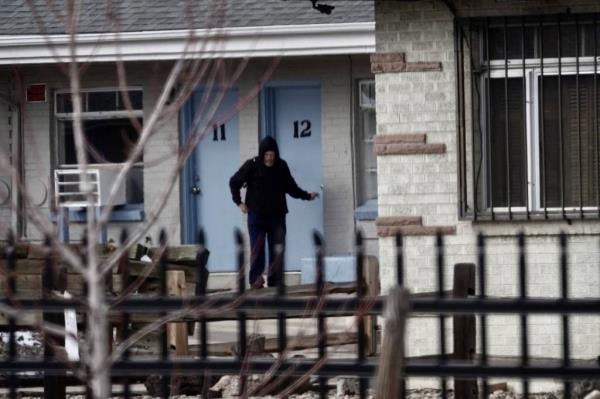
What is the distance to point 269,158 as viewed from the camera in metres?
14.7

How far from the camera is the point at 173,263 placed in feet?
38.8

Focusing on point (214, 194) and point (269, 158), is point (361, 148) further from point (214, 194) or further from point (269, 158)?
point (214, 194)

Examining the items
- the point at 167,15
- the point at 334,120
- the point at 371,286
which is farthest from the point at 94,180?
the point at 371,286

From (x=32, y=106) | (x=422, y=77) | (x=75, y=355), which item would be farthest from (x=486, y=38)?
(x=32, y=106)

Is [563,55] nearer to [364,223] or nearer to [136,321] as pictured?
[136,321]

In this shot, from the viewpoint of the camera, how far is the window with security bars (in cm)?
1032

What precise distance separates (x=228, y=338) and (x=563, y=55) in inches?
141

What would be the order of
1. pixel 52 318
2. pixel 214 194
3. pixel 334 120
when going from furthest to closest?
pixel 214 194 → pixel 334 120 → pixel 52 318

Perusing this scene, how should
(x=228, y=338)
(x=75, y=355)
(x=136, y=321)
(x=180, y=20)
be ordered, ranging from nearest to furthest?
(x=75, y=355), (x=136, y=321), (x=228, y=338), (x=180, y=20)

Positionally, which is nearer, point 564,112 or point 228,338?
point 564,112

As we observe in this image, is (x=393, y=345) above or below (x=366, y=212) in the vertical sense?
below

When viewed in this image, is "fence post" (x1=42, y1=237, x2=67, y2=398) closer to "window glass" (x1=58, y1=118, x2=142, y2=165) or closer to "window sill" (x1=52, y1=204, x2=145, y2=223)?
"window sill" (x1=52, y1=204, x2=145, y2=223)

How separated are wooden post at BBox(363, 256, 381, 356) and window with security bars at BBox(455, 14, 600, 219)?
1546mm

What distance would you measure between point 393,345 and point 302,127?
1166 cm
